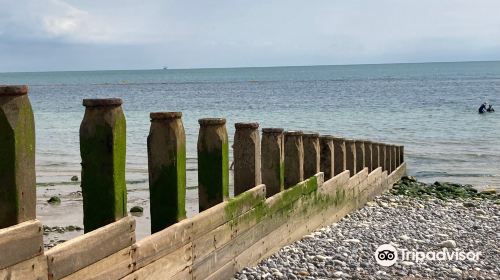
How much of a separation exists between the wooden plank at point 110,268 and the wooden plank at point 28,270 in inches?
9.3

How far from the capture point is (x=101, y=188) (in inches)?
172

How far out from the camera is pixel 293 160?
837 cm

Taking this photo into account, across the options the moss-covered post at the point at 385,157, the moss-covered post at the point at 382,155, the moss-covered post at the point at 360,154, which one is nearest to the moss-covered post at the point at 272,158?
the moss-covered post at the point at 360,154

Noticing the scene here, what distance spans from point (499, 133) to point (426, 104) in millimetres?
27272

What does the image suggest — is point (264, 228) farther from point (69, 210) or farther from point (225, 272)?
point (69, 210)

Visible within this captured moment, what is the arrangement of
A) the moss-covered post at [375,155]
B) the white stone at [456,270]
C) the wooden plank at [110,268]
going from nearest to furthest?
the wooden plank at [110,268] → the white stone at [456,270] → the moss-covered post at [375,155]

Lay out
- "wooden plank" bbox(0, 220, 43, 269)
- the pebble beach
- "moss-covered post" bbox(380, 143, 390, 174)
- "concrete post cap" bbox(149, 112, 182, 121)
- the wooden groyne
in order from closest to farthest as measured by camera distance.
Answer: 1. "wooden plank" bbox(0, 220, 43, 269)
2. the wooden groyne
3. "concrete post cap" bbox(149, 112, 182, 121)
4. the pebble beach
5. "moss-covered post" bbox(380, 143, 390, 174)

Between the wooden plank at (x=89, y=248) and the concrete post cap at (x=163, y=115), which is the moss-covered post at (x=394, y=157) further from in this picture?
the wooden plank at (x=89, y=248)

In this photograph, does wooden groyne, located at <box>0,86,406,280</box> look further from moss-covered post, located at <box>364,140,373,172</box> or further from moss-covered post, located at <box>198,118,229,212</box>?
moss-covered post, located at <box>364,140,373,172</box>

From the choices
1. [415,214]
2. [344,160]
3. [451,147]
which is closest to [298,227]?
[344,160]

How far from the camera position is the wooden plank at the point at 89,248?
12.5 ft

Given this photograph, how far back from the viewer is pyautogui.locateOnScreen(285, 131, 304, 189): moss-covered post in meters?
8.37

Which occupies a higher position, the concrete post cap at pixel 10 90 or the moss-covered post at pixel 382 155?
the concrete post cap at pixel 10 90

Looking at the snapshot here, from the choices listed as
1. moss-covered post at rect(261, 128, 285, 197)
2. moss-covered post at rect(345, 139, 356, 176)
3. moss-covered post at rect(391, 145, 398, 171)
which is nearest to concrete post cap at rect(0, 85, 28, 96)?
moss-covered post at rect(261, 128, 285, 197)
